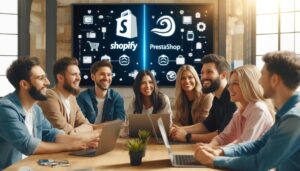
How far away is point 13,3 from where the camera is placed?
5883 millimetres

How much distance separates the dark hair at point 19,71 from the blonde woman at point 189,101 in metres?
1.60

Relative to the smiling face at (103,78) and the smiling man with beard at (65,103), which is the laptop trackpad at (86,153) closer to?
the smiling man with beard at (65,103)

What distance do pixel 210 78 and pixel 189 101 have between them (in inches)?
19.7

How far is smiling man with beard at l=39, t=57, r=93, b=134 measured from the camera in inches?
144

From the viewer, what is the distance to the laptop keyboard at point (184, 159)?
2279 mm

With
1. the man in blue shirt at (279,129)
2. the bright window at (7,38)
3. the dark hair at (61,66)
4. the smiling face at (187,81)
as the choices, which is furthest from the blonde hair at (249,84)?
the bright window at (7,38)

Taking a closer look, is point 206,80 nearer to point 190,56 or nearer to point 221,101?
point 221,101

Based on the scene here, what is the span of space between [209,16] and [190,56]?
598 millimetres

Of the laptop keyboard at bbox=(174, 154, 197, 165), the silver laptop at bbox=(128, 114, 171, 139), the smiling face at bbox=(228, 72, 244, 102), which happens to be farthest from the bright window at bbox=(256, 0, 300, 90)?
the laptop keyboard at bbox=(174, 154, 197, 165)

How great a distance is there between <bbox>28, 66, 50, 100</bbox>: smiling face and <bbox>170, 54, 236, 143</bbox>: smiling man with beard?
0.97m

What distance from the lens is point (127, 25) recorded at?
612 cm

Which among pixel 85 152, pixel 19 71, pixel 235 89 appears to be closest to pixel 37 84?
pixel 19 71

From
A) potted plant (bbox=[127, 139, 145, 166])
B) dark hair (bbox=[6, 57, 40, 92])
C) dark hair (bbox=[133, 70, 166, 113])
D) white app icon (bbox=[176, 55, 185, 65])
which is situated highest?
white app icon (bbox=[176, 55, 185, 65])

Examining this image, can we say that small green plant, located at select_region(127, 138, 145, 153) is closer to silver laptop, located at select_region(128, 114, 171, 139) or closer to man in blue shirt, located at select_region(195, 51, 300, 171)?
man in blue shirt, located at select_region(195, 51, 300, 171)
